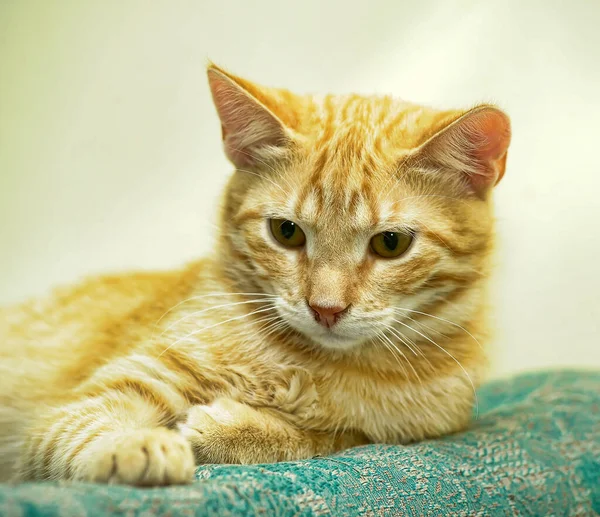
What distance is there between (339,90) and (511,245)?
98cm

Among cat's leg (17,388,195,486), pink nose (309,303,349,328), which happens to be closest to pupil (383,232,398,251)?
pink nose (309,303,349,328)

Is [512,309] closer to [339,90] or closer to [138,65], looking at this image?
[339,90]

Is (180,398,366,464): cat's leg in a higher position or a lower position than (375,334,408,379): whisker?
lower

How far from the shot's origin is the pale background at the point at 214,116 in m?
2.22

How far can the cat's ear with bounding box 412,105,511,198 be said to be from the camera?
120cm

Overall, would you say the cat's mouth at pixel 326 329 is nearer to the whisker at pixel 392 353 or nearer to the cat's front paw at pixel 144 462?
the whisker at pixel 392 353

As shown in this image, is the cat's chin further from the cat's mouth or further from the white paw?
the white paw

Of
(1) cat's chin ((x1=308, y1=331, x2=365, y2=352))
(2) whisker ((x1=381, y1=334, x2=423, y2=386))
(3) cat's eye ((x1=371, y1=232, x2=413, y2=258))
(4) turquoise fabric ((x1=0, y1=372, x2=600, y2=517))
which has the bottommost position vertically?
(4) turquoise fabric ((x1=0, y1=372, x2=600, y2=517))

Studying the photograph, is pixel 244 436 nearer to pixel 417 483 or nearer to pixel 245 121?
pixel 417 483

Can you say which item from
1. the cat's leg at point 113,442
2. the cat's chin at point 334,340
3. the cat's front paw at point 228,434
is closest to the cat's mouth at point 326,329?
the cat's chin at point 334,340

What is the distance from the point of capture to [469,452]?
1.29 meters

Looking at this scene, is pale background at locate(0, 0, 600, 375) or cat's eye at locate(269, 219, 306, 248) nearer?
cat's eye at locate(269, 219, 306, 248)

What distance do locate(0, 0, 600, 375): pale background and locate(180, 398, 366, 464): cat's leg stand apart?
4.40 ft

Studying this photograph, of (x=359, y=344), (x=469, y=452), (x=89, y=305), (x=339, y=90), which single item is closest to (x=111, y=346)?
(x=89, y=305)
